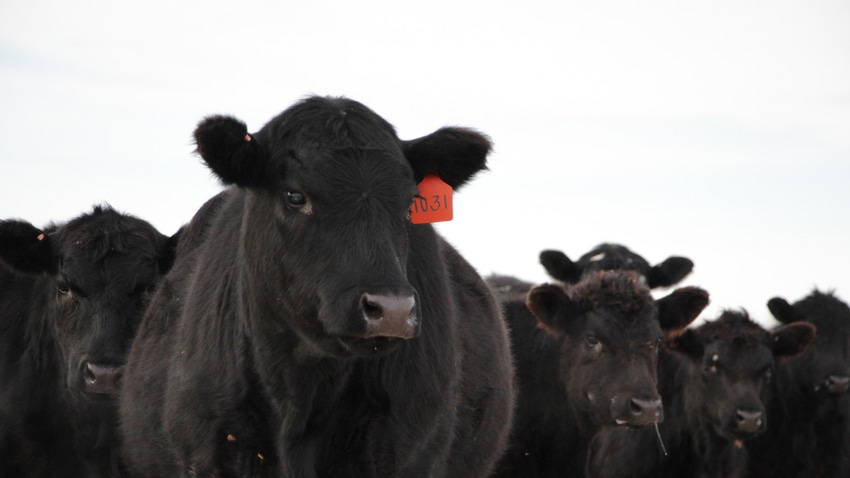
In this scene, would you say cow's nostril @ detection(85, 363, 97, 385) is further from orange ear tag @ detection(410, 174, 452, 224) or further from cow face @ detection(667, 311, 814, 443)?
cow face @ detection(667, 311, 814, 443)

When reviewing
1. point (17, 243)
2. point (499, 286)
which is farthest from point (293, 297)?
point (499, 286)

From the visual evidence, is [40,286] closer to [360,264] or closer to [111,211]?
[111,211]

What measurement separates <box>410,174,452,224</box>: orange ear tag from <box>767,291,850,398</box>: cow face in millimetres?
7708

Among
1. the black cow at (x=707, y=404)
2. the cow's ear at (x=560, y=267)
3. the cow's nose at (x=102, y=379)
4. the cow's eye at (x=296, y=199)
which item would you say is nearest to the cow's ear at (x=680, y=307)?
the black cow at (x=707, y=404)

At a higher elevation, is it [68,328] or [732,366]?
[68,328]

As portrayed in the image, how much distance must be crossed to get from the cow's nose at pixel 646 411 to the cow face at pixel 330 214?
4166 millimetres

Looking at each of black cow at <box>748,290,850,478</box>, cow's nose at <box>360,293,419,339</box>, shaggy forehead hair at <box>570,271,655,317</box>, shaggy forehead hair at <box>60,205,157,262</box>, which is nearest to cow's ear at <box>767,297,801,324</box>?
black cow at <box>748,290,850,478</box>

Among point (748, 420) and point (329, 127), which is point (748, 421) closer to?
point (748, 420)

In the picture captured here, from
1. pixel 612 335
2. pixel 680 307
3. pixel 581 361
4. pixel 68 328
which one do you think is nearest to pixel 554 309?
pixel 581 361

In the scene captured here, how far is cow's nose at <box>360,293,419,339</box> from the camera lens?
13.9 ft

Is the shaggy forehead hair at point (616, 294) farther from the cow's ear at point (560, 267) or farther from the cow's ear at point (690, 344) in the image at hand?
the cow's ear at point (560, 267)

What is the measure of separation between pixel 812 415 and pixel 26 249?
26.6 feet

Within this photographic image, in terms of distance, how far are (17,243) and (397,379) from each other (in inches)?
145

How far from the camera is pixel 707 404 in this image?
10.2 meters
